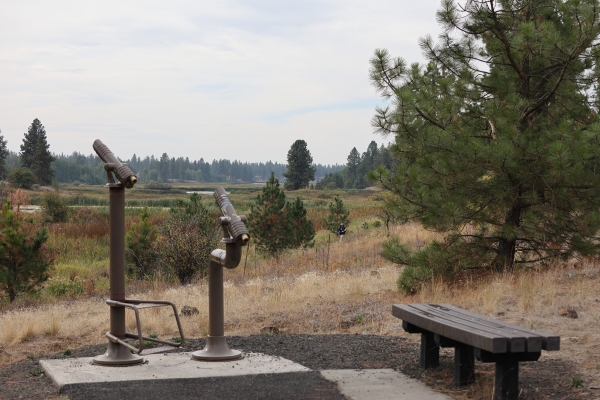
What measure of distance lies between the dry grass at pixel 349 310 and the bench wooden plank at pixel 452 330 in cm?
59

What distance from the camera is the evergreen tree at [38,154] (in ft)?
242

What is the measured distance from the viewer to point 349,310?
891cm

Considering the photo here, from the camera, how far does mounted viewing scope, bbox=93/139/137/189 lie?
5.54 metres

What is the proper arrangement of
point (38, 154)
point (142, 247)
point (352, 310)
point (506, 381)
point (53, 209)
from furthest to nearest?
point (38, 154) → point (53, 209) → point (142, 247) → point (352, 310) → point (506, 381)

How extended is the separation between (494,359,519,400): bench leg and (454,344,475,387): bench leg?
500 millimetres

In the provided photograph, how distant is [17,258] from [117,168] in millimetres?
9468

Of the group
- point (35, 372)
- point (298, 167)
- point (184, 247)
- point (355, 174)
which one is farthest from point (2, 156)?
point (35, 372)

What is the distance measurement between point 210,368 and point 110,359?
0.91 m

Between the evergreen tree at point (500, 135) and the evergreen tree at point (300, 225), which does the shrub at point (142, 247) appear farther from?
the evergreen tree at point (500, 135)

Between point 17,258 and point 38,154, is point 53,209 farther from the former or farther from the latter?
point 38,154

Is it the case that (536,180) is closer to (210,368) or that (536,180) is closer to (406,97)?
(406,97)

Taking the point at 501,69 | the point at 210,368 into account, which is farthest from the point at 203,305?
the point at 501,69

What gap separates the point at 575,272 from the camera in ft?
33.7

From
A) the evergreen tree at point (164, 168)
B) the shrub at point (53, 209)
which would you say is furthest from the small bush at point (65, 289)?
the evergreen tree at point (164, 168)
